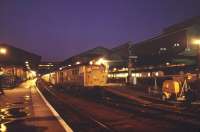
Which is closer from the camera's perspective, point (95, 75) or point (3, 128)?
point (3, 128)

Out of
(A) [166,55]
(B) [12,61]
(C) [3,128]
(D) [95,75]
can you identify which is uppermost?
(B) [12,61]

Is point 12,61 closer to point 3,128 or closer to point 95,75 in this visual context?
point 95,75

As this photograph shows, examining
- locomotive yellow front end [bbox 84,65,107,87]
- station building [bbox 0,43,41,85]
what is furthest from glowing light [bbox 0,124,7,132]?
station building [bbox 0,43,41,85]

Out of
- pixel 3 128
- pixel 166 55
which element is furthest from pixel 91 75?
pixel 3 128

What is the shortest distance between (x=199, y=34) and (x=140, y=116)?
128 ft

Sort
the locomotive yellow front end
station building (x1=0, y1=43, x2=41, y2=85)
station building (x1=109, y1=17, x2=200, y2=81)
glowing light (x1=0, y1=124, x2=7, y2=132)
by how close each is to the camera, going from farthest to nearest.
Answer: station building (x1=0, y1=43, x2=41, y2=85) → station building (x1=109, y1=17, x2=200, y2=81) → the locomotive yellow front end → glowing light (x1=0, y1=124, x2=7, y2=132)

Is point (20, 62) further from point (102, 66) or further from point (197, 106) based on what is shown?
point (197, 106)

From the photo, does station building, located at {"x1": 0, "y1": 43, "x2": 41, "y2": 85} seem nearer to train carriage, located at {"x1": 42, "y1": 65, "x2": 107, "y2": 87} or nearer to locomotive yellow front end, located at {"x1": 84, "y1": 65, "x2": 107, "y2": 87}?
train carriage, located at {"x1": 42, "y1": 65, "x2": 107, "y2": 87}

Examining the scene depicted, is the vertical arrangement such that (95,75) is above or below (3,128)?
above

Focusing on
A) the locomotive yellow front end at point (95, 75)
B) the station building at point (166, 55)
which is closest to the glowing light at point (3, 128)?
the station building at point (166, 55)

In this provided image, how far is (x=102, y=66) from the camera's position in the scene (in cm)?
3084

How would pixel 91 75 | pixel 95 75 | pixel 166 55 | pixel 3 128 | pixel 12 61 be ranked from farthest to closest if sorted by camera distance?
pixel 12 61 → pixel 166 55 → pixel 95 75 → pixel 91 75 → pixel 3 128

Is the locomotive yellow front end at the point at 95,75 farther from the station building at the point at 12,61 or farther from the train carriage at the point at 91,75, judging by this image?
the station building at the point at 12,61

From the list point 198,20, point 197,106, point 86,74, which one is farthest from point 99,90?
point 198,20
